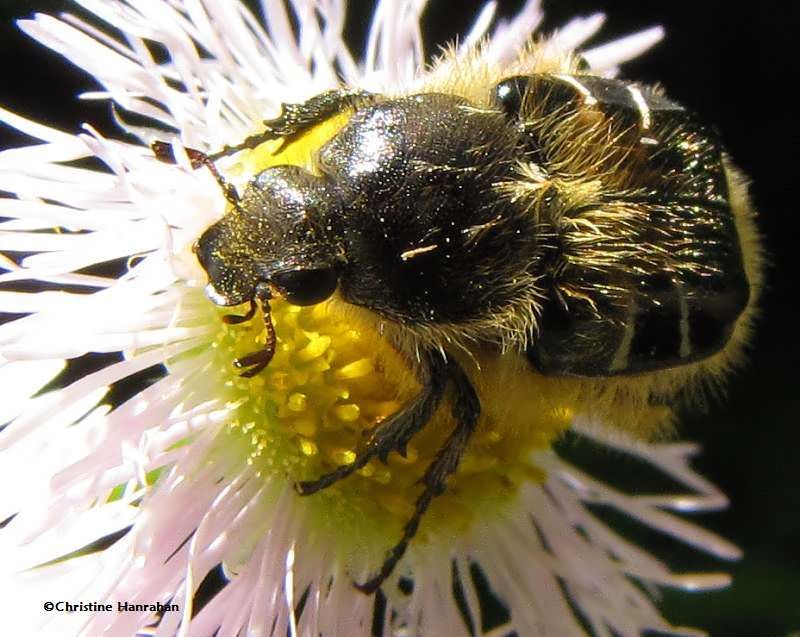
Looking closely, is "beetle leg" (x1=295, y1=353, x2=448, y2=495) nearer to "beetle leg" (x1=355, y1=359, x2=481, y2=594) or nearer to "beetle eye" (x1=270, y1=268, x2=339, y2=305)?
"beetle leg" (x1=355, y1=359, x2=481, y2=594)

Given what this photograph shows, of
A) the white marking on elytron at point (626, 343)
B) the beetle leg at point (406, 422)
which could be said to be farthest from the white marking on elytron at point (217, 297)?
the white marking on elytron at point (626, 343)

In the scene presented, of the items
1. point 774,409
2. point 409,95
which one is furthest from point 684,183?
point 774,409

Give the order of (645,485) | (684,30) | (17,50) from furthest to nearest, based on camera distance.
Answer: (684,30) < (645,485) < (17,50)

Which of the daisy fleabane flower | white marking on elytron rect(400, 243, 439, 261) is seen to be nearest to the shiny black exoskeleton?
white marking on elytron rect(400, 243, 439, 261)

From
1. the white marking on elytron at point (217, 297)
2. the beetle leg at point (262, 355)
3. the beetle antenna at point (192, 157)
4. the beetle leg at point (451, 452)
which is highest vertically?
the beetle antenna at point (192, 157)

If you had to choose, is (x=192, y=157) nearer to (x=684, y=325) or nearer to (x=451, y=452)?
(x=451, y=452)

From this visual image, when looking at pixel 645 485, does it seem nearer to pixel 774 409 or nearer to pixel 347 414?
pixel 774 409

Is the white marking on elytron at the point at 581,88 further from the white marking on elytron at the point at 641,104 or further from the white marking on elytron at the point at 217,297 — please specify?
the white marking on elytron at the point at 217,297
